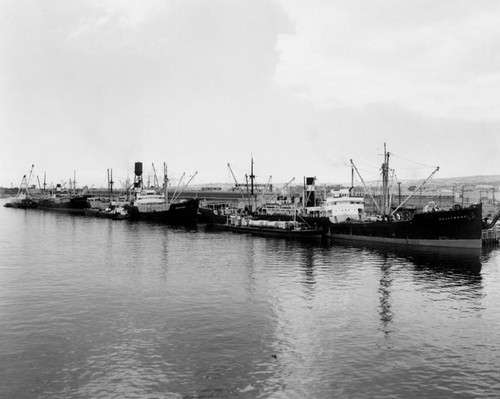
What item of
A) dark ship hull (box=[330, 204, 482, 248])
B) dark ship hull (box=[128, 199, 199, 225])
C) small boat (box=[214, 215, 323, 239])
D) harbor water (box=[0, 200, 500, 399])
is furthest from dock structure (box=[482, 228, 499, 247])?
dark ship hull (box=[128, 199, 199, 225])

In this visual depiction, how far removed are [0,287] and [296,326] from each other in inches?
1162

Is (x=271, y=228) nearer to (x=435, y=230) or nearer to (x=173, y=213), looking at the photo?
(x=435, y=230)

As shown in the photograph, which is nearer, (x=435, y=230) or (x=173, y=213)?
(x=435, y=230)

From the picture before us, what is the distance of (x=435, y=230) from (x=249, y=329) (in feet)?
169

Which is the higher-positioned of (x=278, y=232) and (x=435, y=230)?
(x=435, y=230)

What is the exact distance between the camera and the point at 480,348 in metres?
28.2

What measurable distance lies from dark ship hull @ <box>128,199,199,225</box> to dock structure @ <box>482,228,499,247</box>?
73.5m

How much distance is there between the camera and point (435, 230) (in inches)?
2894

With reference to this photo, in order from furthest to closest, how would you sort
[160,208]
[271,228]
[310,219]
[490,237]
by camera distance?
[160,208] < [310,219] < [271,228] < [490,237]

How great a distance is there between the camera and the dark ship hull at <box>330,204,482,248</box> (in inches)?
2781

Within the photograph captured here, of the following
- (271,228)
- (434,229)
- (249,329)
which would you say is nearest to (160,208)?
(271,228)

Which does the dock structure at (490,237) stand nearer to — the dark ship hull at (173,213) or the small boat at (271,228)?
the small boat at (271,228)

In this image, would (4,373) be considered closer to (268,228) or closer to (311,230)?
(311,230)

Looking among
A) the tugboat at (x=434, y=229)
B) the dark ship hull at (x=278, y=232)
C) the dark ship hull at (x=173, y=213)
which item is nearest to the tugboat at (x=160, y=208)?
the dark ship hull at (x=173, y=213)
